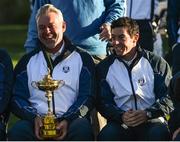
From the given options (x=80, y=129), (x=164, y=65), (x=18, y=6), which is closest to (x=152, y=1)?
(x=164, y=65)

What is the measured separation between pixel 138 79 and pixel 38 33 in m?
1.00

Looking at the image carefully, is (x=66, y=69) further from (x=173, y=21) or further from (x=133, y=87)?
(x=173, y=21)

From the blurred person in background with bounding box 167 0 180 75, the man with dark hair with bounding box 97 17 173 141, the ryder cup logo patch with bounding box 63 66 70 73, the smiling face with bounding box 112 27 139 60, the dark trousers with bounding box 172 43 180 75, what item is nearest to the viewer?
the man with dark hair with bounding box 97 17 173 141

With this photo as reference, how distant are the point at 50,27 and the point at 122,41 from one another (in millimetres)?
657

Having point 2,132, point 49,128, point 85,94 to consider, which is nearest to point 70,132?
point 49,128

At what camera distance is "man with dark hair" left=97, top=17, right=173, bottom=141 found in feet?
23.4

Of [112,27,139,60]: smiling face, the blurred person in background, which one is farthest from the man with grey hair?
the blurred person in background

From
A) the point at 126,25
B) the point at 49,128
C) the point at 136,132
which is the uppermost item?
the point at 126,25

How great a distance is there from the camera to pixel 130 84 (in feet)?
23.9

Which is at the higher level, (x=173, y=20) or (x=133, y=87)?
(x=173, y=20)

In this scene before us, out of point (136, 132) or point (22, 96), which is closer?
point (136, 132)

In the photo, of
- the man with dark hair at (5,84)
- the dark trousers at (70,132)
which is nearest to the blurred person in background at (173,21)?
the dark trousers at (70,132)

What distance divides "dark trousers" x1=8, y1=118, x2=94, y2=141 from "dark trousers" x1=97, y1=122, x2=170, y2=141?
15cm

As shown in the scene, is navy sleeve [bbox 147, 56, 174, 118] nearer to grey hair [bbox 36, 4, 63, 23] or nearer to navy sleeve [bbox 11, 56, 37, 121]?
grey hair [bbox 36, 4, 63, 23]
